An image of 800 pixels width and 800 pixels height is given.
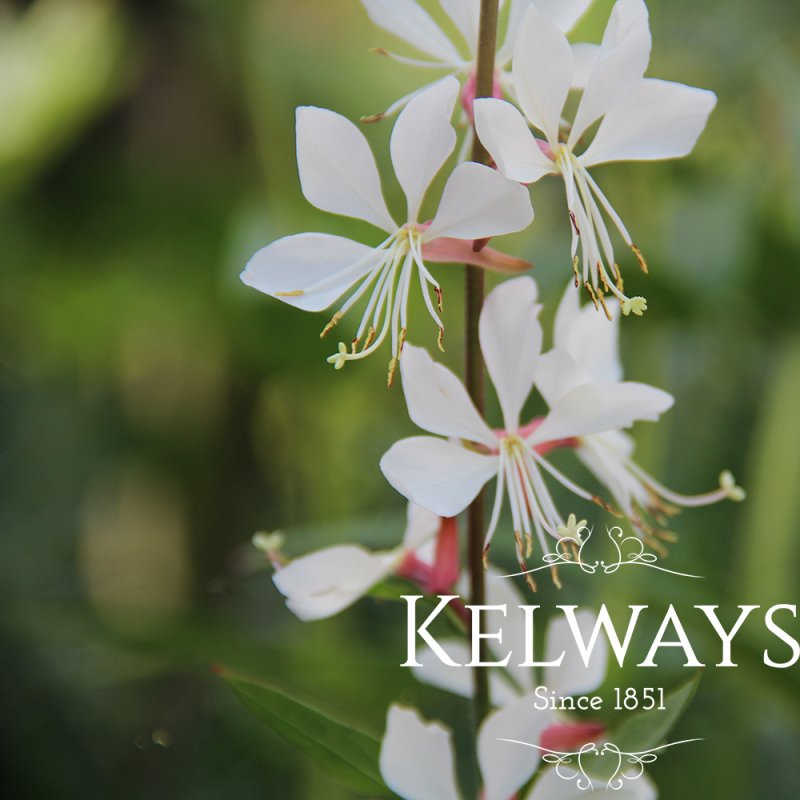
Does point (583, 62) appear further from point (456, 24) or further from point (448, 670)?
point (448, 670)

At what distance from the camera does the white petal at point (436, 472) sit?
0.33m

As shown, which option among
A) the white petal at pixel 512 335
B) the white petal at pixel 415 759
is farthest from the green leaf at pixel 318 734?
the white petal at pixel 512 335

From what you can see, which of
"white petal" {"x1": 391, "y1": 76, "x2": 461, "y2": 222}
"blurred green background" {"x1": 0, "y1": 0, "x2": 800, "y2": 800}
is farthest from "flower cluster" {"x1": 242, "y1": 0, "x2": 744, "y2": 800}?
"blurred green background" {"x1": 0, "y1": 0, "x2": 800, "y2": 800}

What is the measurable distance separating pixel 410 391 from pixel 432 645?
0.12 m

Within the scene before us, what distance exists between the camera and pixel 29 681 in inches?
38.0

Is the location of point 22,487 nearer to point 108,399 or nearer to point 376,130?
point 108,399

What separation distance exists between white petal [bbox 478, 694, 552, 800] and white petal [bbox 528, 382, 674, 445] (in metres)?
0.09

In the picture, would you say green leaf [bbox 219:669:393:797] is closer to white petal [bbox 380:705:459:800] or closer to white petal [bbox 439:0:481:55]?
white petal [bbox 380:705:459:800]

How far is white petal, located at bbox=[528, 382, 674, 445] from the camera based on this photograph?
1.15ft

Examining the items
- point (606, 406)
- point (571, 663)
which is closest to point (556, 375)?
point (606, 406)

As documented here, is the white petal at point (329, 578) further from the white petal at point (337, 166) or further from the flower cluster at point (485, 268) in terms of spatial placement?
the white petal at point (337, 166)

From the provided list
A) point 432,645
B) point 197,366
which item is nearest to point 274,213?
point 197,366

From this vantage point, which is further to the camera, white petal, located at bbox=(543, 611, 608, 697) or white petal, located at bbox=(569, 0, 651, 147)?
white petal, located at bbox=(543, 611, 608, 697)

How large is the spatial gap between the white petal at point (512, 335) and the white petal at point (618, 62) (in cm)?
5
